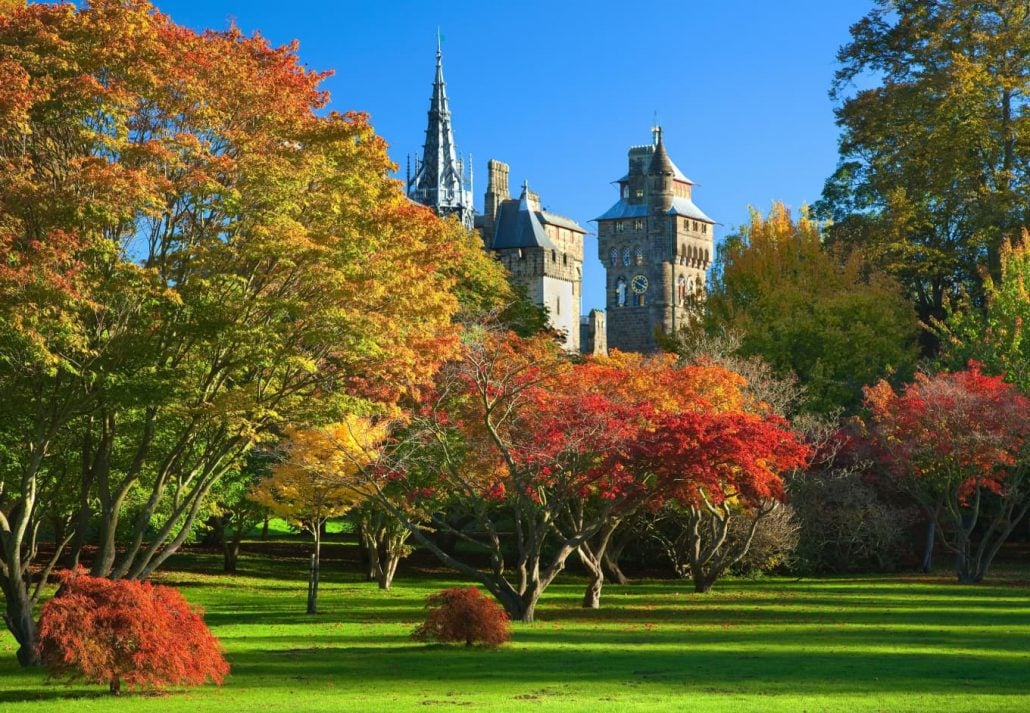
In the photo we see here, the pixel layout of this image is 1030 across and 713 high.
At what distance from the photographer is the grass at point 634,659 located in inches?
622

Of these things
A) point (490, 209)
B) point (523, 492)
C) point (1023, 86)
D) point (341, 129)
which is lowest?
point (523, 492)

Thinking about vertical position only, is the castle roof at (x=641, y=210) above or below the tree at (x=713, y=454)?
above

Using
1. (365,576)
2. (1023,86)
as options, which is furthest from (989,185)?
(365,576)

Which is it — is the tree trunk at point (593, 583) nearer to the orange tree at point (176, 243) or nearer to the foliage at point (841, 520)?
the orange tree at point (176, 243)

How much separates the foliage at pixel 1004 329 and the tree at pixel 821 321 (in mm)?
2518

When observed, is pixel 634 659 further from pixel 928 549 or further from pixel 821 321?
pixel 821 321

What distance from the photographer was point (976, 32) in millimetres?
49656

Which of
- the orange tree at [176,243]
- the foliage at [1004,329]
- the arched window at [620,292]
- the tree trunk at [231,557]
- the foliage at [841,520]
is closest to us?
the orange tree at [176,243]

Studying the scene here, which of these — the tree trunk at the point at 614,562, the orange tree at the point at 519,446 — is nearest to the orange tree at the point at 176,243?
the orange tree at the point at 519,446

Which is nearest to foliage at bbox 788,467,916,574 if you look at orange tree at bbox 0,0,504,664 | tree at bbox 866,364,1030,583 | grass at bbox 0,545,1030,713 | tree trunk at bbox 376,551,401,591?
tree at bbox 866,364,1030,583

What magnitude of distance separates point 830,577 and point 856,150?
18254mm

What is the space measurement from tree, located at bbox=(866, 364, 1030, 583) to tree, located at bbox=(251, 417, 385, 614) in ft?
50.1

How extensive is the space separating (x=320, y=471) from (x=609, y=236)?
116 m

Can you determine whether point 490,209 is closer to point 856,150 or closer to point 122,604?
point 856,150
